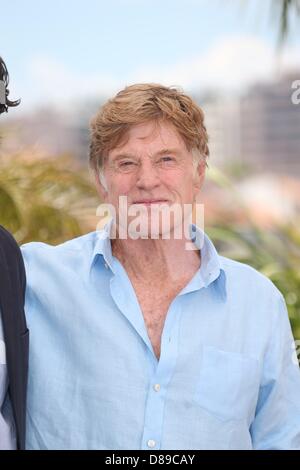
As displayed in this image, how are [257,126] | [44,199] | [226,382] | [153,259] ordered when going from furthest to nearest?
[257,126] → [44,199] → [153,259] → [226,382]

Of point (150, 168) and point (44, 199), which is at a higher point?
point (150, 168)

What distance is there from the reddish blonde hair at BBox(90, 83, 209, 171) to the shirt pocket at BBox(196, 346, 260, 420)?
1.59ft

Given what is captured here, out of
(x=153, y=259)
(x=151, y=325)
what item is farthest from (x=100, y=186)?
(x=151, y=325)

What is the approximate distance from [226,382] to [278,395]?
0.14 metres

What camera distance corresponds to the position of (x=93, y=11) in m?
34.5

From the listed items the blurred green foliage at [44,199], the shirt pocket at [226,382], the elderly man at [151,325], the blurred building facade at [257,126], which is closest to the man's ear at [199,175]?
the elderly man at [151,325]

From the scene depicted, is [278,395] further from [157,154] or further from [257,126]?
[257,126]

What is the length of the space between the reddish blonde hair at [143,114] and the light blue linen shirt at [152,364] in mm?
246

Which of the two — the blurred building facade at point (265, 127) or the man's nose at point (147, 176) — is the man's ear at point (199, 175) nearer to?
the man's nose at point (147, 176)

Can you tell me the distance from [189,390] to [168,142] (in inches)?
21.5

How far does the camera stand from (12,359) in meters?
1.56

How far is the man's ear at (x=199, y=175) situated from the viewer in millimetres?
1816

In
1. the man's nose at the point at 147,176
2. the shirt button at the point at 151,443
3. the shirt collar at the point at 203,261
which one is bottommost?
the shirt button at the point at 151,443

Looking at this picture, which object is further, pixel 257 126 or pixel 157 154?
pixel 257 126
